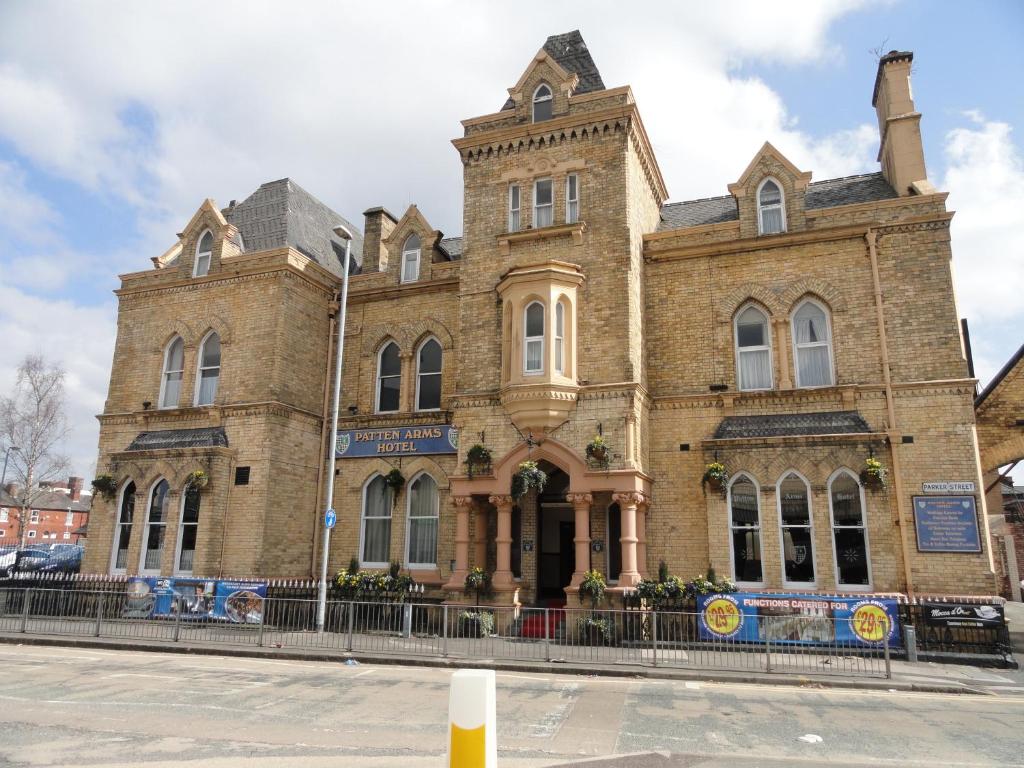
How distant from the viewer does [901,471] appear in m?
15.8

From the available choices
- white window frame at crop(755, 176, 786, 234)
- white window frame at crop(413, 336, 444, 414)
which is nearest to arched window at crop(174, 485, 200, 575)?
white window frame at crop(413, 336, 444, 414)

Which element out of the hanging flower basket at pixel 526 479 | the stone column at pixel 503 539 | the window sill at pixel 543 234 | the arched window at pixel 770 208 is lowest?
the stone column at pixel 503 539

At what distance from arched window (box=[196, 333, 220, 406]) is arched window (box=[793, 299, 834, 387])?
51.9 feet

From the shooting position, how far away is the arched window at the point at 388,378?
70.1ft

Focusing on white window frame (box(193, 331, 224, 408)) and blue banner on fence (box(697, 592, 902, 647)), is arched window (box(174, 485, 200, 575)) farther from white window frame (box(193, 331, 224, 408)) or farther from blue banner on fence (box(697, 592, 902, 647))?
blue banner on fence (box(697, 592, 902, 647))

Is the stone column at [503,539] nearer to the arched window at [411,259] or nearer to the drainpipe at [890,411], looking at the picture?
the arched window at [411,259]

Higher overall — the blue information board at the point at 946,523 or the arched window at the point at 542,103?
the arched window at the point at 542,103

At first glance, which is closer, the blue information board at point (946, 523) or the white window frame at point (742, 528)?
the blue information board at point (946, 523)

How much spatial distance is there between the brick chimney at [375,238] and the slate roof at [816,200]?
8866 millimetres

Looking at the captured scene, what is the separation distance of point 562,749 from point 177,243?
69.6 feet

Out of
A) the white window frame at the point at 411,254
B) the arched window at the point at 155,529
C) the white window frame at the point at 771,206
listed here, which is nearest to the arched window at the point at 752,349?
the white window frame at the point at 771,206

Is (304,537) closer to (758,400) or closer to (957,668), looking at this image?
(758,400)

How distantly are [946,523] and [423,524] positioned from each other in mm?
12601

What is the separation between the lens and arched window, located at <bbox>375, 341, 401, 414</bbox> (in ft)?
70.1
